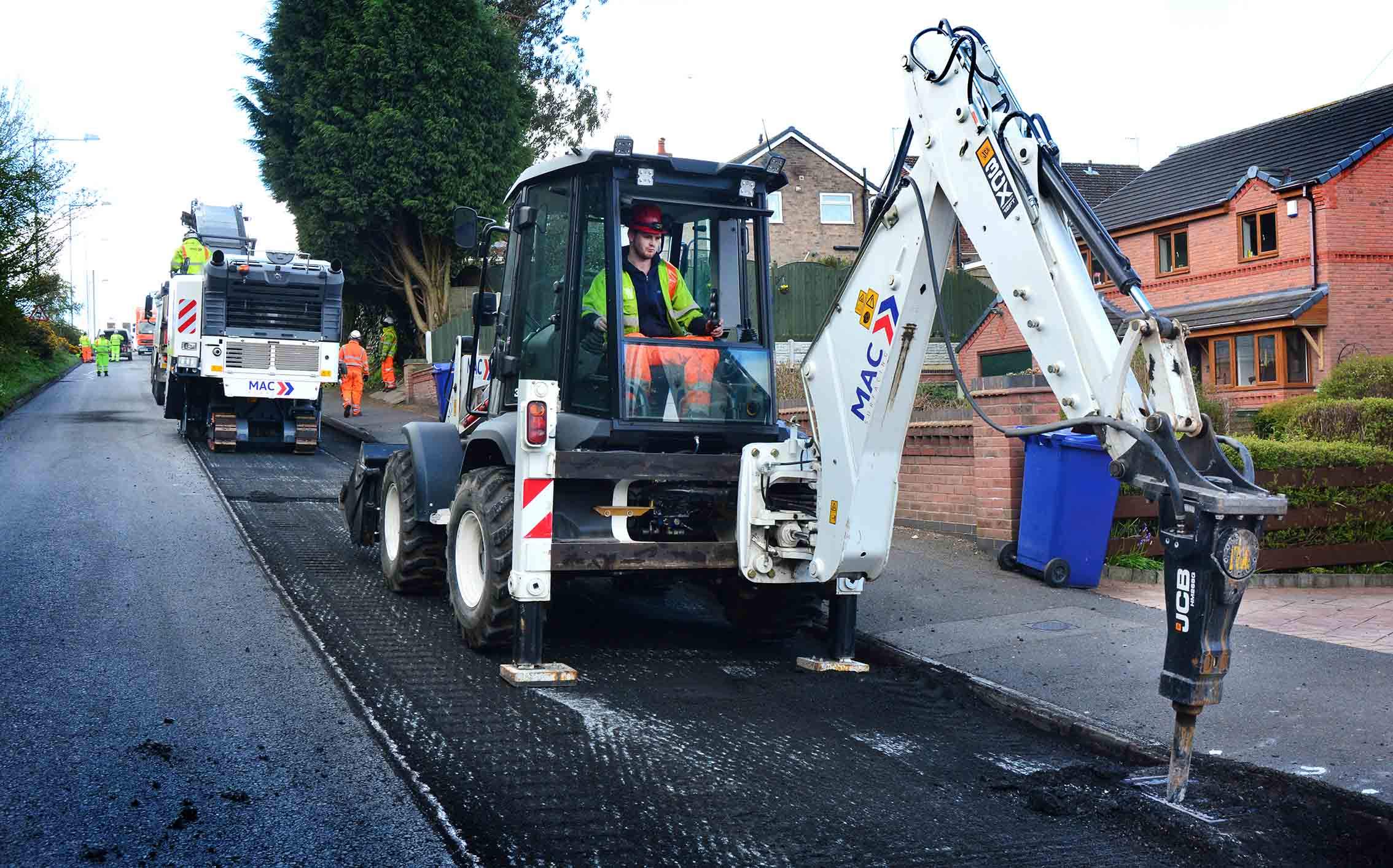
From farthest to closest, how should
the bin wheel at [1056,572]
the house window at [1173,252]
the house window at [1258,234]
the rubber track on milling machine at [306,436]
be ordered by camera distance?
the house window at [1173,252], the house window at [1258,234], the rubber track on milling machine at [306,436], the bin wheel at [1056,572]

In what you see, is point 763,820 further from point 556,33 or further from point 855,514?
point 556,33

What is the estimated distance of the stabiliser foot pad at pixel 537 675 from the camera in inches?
236

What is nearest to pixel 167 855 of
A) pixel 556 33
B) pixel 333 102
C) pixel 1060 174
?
pixel 1060 174

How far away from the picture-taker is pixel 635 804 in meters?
4.40

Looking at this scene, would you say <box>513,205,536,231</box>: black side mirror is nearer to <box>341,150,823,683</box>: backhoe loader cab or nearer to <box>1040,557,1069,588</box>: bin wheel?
<box>341,150,823,683</box>: backhoe loader cab

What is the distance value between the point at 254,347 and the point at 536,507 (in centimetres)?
1325

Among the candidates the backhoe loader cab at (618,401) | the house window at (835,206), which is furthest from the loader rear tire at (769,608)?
the house window at (835,206)

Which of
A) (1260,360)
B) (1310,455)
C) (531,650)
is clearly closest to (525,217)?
(531,650)

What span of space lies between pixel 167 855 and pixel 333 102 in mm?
25629

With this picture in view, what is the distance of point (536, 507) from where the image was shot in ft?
19.9

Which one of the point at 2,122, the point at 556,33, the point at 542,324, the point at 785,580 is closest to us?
the point at 785,580

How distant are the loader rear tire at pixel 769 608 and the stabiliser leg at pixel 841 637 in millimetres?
224

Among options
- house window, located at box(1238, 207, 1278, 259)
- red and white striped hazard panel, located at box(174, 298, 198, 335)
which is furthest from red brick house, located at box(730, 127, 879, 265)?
red and white striped hazard panel, located at box(174, 298, 198, 335)

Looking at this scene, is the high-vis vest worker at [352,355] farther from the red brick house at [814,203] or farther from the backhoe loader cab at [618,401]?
the red brick house at [814,203]
